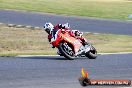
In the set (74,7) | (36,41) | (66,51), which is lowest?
(36,41)

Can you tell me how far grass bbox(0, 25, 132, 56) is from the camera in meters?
21.9

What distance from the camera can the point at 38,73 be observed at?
40.5ft

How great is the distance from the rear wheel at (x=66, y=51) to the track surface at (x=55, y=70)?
0.64 ft

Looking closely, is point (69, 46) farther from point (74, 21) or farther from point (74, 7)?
point (74, 7)

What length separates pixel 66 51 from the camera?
1593 cm

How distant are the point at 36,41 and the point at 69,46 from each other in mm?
8610

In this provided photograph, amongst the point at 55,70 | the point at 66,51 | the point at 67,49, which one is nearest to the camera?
the point at 55,70

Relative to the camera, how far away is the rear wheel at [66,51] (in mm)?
15750

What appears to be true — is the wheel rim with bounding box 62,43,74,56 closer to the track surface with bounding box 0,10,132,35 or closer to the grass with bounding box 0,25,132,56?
the grass with bounding box 0,25,132,56

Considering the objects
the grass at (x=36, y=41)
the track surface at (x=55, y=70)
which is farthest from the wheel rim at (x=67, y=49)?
the grass at (x=36, y=41)

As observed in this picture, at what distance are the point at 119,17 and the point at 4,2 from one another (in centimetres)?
912

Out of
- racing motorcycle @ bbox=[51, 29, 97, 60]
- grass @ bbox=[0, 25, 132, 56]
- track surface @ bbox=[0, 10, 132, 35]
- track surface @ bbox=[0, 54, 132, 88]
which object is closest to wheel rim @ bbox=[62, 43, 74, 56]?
racing motorcycle @ bbox=[51, 29, 97, 60]

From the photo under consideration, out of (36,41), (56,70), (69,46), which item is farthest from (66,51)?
(36,41)

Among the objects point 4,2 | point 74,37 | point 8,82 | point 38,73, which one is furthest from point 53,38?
point 4,2
